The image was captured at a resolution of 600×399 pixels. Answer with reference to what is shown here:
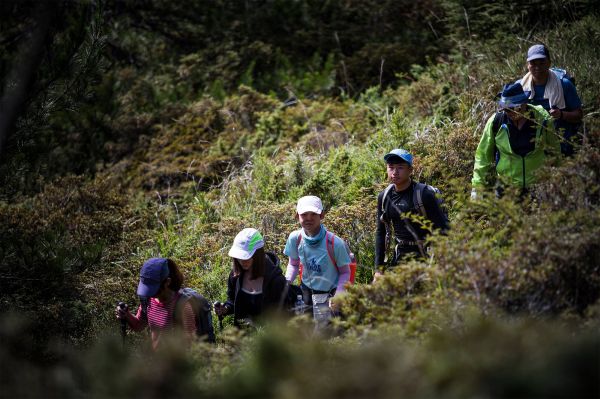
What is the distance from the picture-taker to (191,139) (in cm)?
1230

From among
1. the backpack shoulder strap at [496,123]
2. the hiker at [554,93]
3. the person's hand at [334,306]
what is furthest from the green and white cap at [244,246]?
the hiker at [554,93]

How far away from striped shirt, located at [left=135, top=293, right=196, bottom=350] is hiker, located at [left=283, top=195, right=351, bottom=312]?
118 centimetres

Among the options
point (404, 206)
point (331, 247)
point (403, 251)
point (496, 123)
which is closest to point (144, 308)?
point (331, 247)

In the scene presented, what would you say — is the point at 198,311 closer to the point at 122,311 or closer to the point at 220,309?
the point at 220,309

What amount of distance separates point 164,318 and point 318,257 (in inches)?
59.8

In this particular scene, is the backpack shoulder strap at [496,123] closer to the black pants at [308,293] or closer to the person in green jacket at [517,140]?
the person in green jacket at [517,140]

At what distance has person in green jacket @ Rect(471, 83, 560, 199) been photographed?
5.97m

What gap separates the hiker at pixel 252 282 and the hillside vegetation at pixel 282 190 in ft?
1.01

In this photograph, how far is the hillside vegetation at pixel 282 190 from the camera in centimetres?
289

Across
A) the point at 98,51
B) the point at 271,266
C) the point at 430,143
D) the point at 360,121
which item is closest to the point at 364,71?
the point at 360,121

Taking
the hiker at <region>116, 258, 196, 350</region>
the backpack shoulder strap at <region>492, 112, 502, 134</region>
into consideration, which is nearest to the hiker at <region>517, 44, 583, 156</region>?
the backpack shoulder strap at <region>492, 112, 502, 134</region>

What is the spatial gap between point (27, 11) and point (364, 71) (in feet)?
27.9

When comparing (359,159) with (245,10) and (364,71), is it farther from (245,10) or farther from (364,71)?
(245,10)

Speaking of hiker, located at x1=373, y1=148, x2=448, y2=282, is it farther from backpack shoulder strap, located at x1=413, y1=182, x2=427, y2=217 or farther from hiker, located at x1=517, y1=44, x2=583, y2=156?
hiker, located at x1=517, y1=44, x2=583, y2=156
